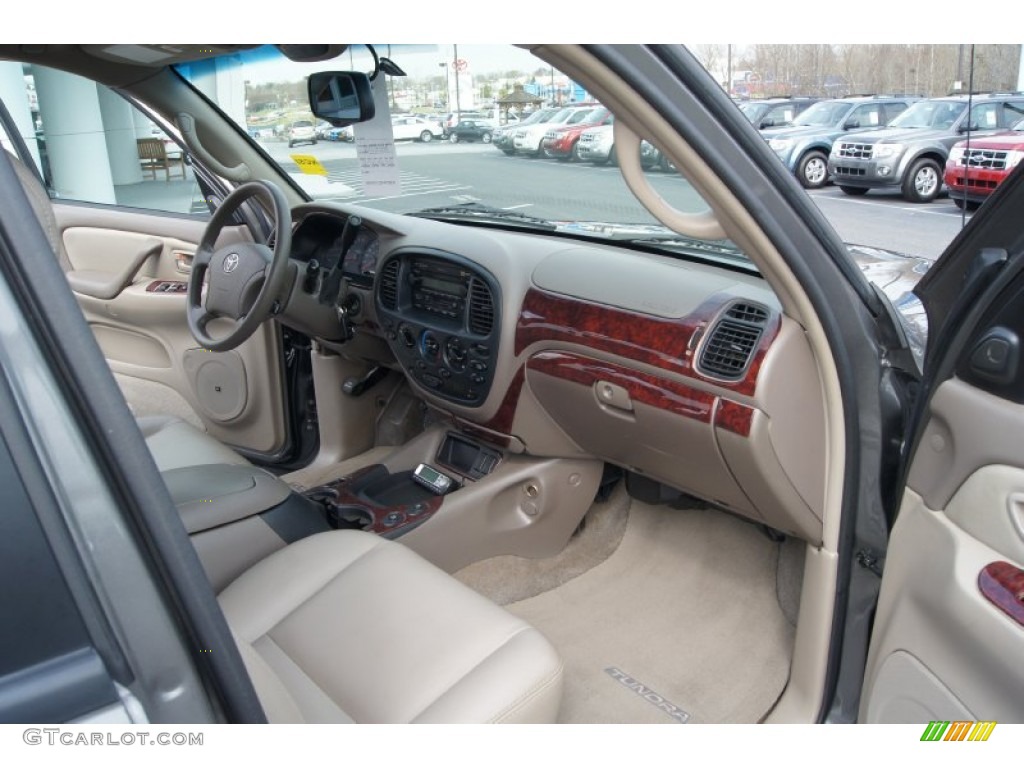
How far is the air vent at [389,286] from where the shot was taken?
2.63 meters

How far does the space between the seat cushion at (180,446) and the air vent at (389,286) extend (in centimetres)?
63

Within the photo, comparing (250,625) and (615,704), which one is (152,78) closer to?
(250,625)

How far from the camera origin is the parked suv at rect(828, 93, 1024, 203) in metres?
1.48

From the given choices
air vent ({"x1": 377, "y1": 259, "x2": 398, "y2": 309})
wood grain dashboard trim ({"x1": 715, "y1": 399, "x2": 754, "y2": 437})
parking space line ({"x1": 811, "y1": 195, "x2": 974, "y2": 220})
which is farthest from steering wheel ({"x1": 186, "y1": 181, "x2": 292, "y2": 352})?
parking space line ({"x1": 811, "y1": 195, "x2": 974, "y2": 220})

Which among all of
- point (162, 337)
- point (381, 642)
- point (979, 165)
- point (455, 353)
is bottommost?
point (381, 642)

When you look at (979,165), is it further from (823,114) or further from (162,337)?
(162,337)

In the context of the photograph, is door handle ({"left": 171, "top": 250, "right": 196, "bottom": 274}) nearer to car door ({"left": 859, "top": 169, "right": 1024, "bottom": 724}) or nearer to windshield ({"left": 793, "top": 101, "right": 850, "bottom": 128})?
windshield ({"left": 793, "top": 101, "right": 850, "bottom": 128})

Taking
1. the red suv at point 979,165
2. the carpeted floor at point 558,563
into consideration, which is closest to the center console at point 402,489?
the carpeted floor at point 558,563

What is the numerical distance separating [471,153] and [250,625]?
1.32 metres

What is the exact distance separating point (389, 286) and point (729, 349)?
118cm

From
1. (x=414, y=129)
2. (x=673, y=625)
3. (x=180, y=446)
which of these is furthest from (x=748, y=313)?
(x=180, y=446)

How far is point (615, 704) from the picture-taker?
219 centimetres

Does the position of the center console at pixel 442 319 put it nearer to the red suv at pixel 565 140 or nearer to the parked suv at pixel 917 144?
the red suv at pixel 565 140

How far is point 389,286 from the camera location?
2.65 metres
